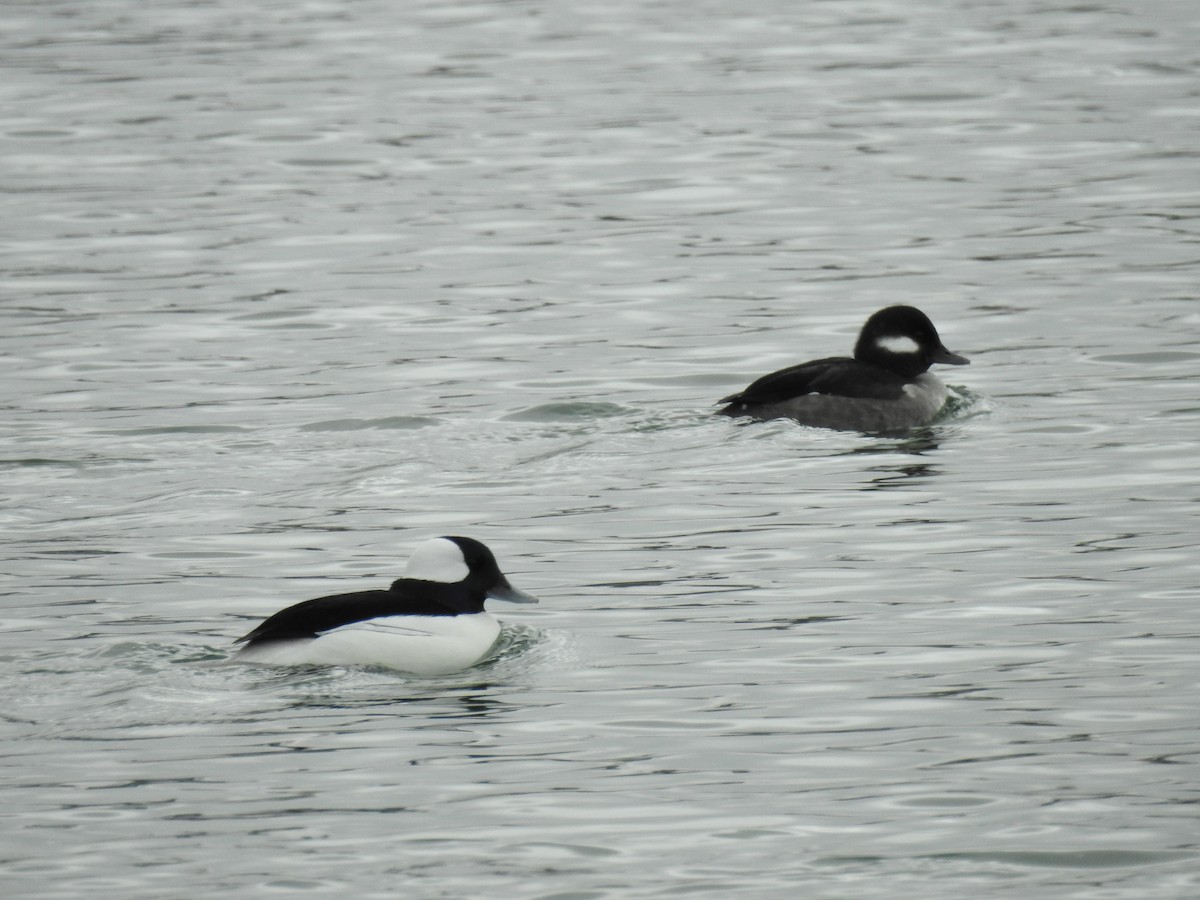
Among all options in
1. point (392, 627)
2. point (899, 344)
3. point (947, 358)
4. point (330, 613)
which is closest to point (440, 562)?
point (392, 627)

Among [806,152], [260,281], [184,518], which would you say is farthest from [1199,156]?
[184,518]

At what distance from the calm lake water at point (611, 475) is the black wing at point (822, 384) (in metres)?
0.24

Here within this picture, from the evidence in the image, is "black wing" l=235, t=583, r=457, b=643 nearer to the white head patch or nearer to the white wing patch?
the white wing patch

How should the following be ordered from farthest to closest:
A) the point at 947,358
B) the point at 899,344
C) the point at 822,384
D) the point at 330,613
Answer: the point at 947,358 → the point at 899,344 → the point at 822,384 → the point at 330,613

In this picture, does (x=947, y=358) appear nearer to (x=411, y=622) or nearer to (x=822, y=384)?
(x=822, y=384)

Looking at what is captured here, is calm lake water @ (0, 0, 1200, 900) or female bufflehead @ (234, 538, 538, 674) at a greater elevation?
female bufflehead @ (234, 538, 538, 674)

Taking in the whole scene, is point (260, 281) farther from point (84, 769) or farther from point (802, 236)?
point (84, 769)

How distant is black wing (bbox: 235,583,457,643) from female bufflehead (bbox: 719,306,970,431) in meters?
4.67

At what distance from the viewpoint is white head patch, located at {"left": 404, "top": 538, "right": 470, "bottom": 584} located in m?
9.33

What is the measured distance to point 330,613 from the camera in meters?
8.88

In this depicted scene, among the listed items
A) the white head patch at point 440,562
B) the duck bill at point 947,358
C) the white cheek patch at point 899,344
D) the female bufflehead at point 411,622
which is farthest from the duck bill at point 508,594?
the duck bill at point 947,358

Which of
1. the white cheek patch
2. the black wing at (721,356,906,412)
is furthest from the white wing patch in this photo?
the white cheek patch

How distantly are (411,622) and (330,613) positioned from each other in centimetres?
34

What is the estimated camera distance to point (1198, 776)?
25.0 feet
